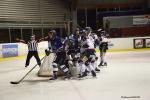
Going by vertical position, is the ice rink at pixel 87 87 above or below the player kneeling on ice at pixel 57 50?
below

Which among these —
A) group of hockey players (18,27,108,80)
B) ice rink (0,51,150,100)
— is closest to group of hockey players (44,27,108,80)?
group of hockey players (18,27,108,80)

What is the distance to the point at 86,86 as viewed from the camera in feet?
29.8

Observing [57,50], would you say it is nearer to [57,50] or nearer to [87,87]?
[57,50]

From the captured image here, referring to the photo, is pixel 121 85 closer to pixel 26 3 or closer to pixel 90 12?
pixel 26 3

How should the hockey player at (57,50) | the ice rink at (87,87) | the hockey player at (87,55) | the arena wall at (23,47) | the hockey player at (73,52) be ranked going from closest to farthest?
the ice rink at (87,87) < the hockey player at (57,50) < the hockey player at (87,55) < the hockey player at (73,52) < the arena wall at (23,47)

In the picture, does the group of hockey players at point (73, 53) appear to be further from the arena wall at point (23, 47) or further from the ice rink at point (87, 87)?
the arena wall at point (23, 47)

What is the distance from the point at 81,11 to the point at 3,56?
10159 mm

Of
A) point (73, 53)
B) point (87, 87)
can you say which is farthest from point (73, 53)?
point (87, 87)

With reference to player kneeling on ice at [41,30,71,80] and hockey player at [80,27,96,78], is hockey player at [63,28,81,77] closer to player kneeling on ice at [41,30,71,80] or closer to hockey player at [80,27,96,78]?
hockey player at [80,27,96,78]

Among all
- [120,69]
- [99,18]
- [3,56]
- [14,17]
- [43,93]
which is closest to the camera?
[43,93]

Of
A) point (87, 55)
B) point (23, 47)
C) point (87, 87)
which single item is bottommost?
point (87, 87)

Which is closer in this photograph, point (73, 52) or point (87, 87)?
point (87, 87)

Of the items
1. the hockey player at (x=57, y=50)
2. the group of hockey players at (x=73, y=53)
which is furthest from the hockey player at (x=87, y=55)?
the hockey player at (x=57, y=50)

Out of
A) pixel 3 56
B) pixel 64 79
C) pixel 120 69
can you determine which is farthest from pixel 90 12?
pixel 64 79
